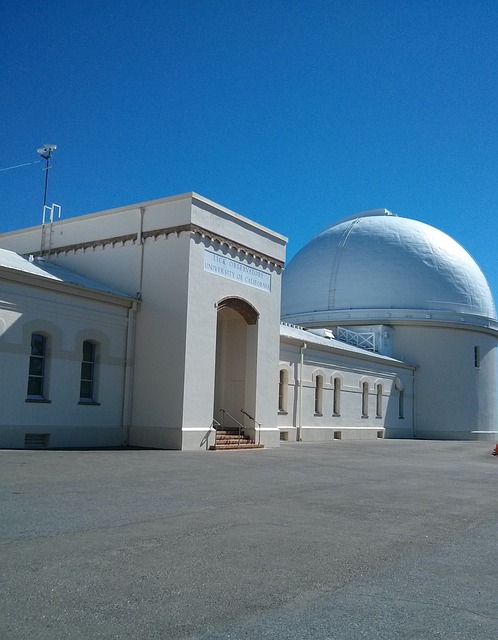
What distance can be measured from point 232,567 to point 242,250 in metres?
18.3

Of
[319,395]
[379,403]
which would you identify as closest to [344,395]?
[319,395]

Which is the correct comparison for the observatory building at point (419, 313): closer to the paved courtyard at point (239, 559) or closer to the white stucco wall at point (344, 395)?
the white stucco wall at point (344, 395)

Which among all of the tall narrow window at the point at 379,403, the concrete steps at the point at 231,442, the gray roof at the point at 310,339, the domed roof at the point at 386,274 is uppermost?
the domed roof at the point at 386,274

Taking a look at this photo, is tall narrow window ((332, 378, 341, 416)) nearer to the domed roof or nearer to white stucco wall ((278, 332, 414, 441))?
white stucco wall ((278, 332, 414, 441))

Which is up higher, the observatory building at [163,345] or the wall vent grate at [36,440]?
the observatory building at [163,345]

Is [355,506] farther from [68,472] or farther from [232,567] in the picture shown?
[68,472]

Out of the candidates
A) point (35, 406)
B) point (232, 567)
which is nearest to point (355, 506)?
point (232, 567)

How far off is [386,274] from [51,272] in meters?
27.1

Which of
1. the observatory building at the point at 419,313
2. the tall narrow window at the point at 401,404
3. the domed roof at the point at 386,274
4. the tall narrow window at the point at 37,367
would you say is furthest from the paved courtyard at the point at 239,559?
the domed roof at the point at 386,274

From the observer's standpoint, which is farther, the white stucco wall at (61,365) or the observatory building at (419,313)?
the observatory building at (419,313)

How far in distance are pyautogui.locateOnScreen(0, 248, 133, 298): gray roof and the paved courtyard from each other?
8.04 m

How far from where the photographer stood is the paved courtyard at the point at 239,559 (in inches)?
187

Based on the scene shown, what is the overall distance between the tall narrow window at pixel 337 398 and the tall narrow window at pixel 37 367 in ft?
57.8

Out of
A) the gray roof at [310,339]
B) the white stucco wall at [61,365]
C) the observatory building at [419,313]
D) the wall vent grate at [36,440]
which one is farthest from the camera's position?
the observatory building at [419,313]
